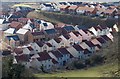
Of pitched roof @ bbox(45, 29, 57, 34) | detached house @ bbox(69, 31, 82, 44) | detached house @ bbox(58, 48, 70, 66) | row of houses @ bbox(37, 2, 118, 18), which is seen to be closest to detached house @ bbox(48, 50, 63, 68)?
detached house @ bbox(58, 48, 70, 66)

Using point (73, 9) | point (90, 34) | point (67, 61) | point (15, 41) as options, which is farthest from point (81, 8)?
point (67, 61)

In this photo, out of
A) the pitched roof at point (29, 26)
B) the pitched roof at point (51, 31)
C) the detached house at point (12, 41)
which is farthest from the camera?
the pitched roof at point (29, 26)

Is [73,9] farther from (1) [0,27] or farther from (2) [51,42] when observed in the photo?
(2) [51,42]

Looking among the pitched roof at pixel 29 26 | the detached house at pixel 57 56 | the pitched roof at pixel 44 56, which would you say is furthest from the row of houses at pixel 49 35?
the pitched roof at pixel 44 56

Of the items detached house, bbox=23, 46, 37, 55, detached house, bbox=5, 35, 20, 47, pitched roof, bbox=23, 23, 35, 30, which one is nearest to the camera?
detached house, bbox=23, 46, 37, 55

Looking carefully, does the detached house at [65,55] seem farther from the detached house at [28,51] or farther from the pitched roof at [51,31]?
the pitched roof at [51,31]

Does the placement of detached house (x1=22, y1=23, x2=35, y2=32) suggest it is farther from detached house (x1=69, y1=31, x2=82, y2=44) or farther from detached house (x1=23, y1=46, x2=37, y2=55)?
detached house (x1=23, y1=46, x2=37, y2=55)

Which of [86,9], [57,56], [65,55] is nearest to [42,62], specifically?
[57,56]

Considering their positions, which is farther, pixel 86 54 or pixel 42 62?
pixel 86 54

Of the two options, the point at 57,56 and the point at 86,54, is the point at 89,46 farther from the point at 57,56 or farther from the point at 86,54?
the point at 57,56

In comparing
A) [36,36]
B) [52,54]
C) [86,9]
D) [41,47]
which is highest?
[86,9]

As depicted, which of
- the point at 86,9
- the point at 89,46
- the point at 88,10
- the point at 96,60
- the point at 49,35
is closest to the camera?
the point at 96,60
